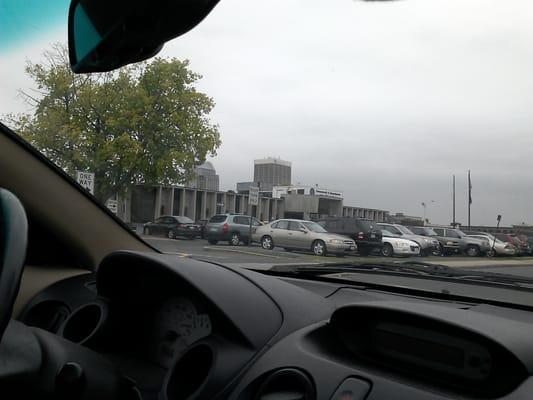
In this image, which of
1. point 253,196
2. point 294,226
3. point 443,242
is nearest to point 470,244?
point 443,242

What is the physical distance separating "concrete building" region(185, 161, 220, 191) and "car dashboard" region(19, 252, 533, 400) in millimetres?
2268

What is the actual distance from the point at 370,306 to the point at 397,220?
3622mm

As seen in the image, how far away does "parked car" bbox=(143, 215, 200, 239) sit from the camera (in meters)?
4.91

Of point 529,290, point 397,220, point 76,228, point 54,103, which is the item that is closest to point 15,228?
point 76,228

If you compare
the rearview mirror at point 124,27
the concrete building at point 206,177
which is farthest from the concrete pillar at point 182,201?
the rearview mirror at point 124,27

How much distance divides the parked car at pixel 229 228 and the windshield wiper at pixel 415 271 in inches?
144

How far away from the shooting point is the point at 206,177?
211 inches

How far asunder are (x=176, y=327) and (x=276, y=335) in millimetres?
719

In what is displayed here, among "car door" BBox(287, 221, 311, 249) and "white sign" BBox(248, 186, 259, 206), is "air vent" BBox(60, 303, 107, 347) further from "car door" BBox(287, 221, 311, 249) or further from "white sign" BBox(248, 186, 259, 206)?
"car door" BBox(287, 221, 311, 249)

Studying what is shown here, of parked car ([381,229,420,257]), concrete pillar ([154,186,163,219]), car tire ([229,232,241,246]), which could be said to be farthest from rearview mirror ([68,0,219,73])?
car tire ([229,232,241,246])

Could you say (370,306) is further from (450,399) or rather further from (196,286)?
(196,286)

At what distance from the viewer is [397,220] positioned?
5.52 m

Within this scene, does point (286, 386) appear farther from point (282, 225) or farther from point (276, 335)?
point (282, 225)

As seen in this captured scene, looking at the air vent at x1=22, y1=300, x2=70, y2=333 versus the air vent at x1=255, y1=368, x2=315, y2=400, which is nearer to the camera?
the air vent at x1=255, y1=368, x2=315, y2=400
